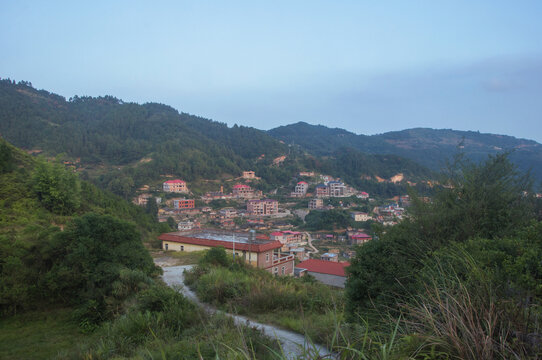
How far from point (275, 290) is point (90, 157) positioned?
64.8 metres

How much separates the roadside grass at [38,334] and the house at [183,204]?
141 feet

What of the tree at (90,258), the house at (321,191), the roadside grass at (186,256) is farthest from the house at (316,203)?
the tree at (90,258)

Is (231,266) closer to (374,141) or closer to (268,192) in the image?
(268,192)

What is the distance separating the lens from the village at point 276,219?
1432 cm

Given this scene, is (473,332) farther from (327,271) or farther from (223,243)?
(327,271)

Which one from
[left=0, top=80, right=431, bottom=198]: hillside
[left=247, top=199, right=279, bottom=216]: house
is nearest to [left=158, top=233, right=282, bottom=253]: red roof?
[left=247, top=199, right=279, bottom=216]: house

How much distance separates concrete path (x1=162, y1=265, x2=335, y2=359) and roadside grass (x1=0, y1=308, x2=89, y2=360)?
185 cm

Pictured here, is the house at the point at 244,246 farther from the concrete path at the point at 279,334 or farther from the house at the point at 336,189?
the house at the point at 336,189

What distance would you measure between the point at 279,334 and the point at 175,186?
5445cm

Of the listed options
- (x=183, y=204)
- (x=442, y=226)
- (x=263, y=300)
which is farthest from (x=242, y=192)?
(x=442, y=226)

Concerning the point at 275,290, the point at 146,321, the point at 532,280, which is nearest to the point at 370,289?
the point at 275,290

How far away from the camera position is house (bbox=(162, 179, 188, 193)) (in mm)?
55359

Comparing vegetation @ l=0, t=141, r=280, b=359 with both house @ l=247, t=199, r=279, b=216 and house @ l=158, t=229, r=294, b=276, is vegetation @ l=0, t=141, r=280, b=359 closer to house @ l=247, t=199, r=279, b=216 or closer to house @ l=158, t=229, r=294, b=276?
house @ l=158, t=229, r=294, b=276

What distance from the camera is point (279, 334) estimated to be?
14.8 ft
